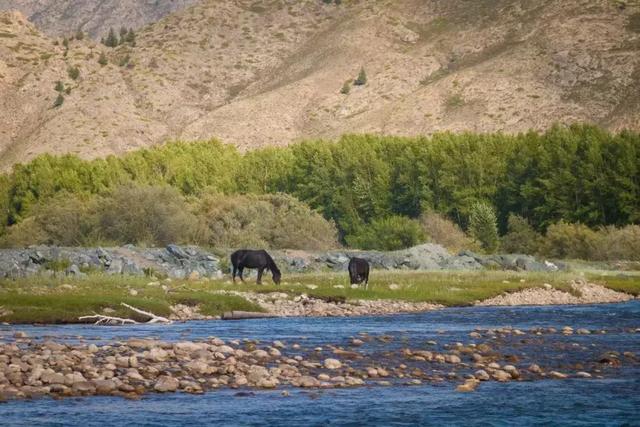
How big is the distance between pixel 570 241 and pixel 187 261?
37.8 metres

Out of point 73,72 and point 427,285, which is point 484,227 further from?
point 73,72

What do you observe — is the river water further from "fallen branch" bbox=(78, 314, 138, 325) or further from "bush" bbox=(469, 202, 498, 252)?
"bush" bbox=(469, 202, 498, 252)

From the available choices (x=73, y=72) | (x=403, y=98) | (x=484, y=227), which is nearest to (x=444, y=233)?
(x=484, y=227)

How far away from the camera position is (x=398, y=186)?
108 metres

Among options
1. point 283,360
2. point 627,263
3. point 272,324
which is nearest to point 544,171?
point 627,263

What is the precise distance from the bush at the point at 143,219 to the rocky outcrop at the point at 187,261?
13.0 m

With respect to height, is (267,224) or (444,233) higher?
(267,224)

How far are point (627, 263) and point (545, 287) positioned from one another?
89.6 ft

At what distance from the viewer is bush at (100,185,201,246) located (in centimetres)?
8269

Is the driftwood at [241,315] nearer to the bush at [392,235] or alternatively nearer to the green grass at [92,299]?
the green grass at [92,299]

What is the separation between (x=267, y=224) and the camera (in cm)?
8981

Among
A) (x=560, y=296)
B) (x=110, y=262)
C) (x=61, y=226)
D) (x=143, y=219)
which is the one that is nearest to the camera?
(x=560, y=296)

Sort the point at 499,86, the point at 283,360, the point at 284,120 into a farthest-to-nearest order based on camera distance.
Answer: the point at 284,120 < the point at 499,86 < the point at 283,360

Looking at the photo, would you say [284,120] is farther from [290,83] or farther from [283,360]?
[283,360]
